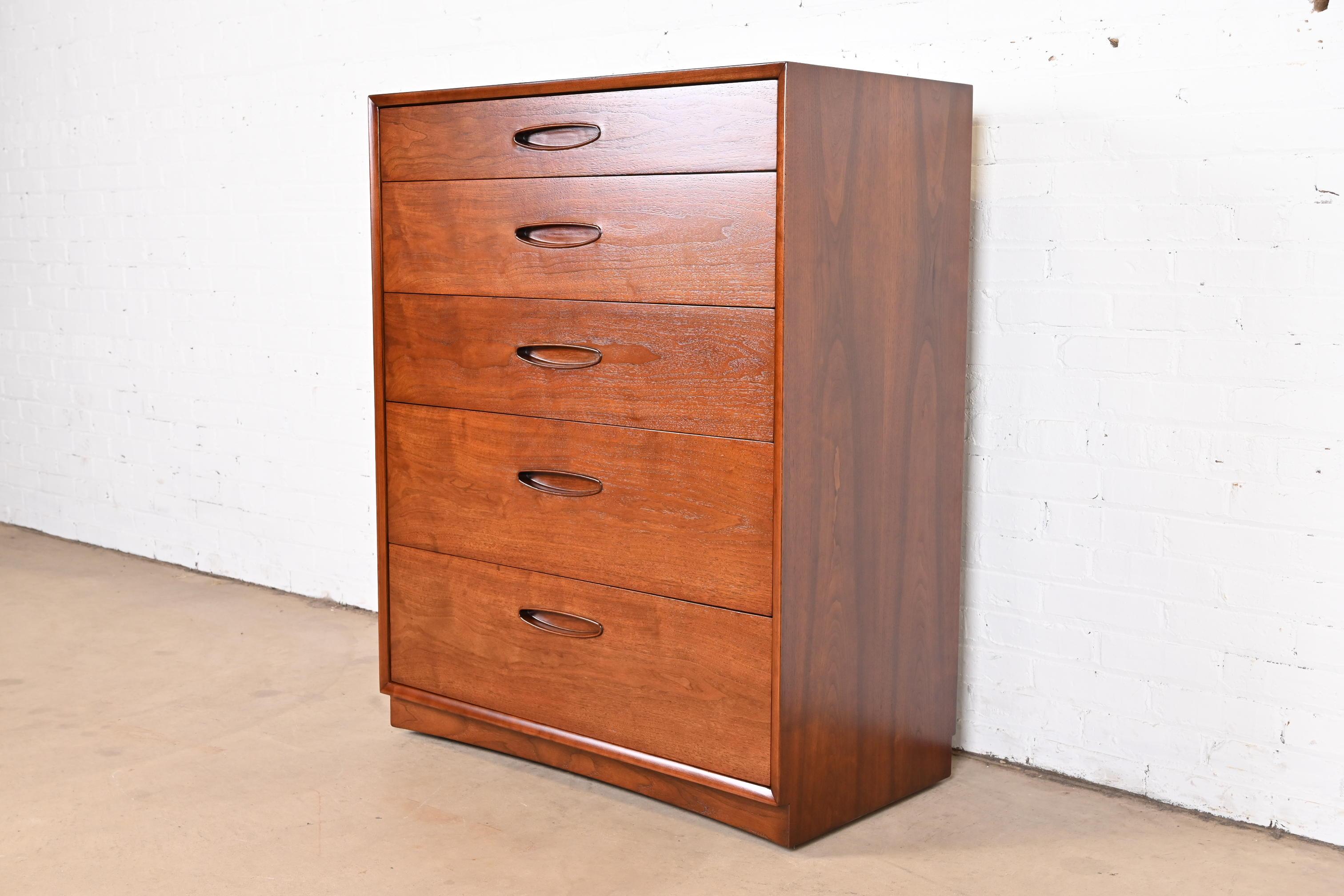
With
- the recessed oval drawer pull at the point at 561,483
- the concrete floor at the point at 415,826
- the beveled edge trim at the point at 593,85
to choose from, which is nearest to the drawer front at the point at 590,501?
the recessed oval drawer pull at the point at 561,483

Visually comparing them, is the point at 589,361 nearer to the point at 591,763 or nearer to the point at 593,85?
the point at 593,85

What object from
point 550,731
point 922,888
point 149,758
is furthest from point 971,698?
point 149,758

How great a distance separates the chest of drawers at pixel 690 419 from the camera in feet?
6.18

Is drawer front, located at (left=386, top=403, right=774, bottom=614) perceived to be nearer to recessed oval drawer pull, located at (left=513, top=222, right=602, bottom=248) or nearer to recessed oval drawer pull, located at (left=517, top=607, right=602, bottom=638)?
recessed oval drawer pull, located at (left=517, top=607, right=602, bottom=638)

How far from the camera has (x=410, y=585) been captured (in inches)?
93.7

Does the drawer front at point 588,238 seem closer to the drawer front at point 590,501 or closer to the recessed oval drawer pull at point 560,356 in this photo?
the recessed oval drawer pull at point 560,356

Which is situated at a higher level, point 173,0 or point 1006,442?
point 173,0

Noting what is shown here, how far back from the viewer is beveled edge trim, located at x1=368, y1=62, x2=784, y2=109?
5.96 ft

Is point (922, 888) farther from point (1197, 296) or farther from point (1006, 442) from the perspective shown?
point (1197, 296)

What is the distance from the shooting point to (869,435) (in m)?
1.99

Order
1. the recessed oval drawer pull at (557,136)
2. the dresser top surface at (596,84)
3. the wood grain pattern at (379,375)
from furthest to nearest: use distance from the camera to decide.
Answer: the wood grain pattern at (379,375) < the recessed oval drawer pull at (557,136) < the dresser top surface at (596,84)

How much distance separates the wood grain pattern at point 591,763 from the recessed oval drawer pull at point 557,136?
3.18ft

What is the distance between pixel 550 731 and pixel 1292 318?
1.35m

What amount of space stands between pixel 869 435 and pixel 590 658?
583 millimetres
